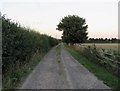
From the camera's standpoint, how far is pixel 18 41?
1435 cm

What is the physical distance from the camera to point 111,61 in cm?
1644

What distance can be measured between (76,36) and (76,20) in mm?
5290

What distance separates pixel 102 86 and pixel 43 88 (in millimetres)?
2457

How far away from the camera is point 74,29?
65812 millimetres

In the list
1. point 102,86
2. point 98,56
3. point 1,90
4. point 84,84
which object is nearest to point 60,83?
point 84,84

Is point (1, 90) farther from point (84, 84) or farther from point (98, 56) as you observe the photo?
point (98, 56)

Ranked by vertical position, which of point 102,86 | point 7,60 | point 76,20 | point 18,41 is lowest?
point 102,86

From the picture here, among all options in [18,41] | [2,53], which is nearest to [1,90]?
[2,53]

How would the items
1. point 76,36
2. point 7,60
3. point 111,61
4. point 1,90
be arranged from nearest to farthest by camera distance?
1. point 1,90
2. point 7,60
3. point 111,61
4. point 76,36

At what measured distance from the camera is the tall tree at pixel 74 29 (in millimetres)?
65688

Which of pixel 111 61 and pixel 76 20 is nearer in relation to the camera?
pixel 111 61

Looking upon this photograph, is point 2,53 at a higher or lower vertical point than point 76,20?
lower

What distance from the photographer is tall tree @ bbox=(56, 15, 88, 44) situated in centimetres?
6569

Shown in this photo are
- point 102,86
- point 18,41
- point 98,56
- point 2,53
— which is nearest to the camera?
point 102,86
